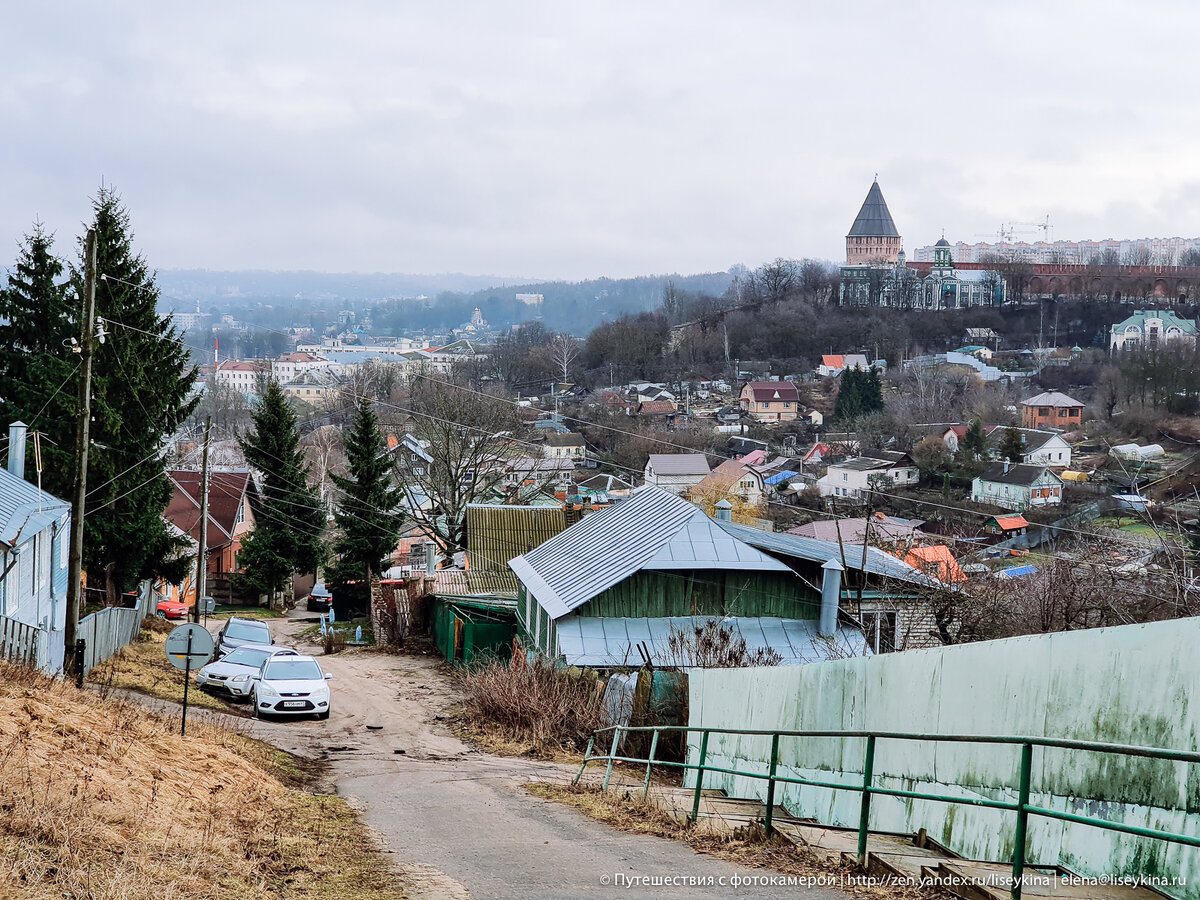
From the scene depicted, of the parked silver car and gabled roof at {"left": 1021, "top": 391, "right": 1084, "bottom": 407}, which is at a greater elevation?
gabled roof at {"left": 1021, "top": 391, "right": 1084, "bottom": 407}

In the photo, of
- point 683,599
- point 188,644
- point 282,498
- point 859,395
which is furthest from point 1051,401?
point 188,644

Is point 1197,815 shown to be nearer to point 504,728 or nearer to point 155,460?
point 504,728

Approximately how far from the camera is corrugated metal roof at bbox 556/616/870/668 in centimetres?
1939

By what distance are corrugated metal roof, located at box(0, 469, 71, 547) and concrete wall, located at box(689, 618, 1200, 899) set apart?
13808 millimetres

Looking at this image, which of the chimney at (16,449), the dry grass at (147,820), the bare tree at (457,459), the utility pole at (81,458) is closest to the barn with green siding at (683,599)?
the utility pole at (81,458)

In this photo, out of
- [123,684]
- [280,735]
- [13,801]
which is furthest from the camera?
[123,684]

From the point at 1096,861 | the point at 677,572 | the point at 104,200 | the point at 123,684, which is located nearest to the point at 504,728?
the point at 677,572

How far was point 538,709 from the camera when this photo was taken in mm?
17953

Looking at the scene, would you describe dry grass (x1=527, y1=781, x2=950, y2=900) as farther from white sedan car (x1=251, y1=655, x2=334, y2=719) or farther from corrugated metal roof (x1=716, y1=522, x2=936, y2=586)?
corrugated metal roof (x1=716, y1=522, x2=936, y2=586)

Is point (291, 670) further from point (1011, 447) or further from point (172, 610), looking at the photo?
point (1011, 447)

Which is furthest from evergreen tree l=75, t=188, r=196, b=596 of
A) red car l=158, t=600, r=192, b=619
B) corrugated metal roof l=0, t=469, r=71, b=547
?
corrugated metal roof l=0, t=469, r=71, b=547

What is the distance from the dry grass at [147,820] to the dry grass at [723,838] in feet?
7.74

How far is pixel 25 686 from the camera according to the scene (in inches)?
477

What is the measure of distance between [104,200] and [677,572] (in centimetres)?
2049
